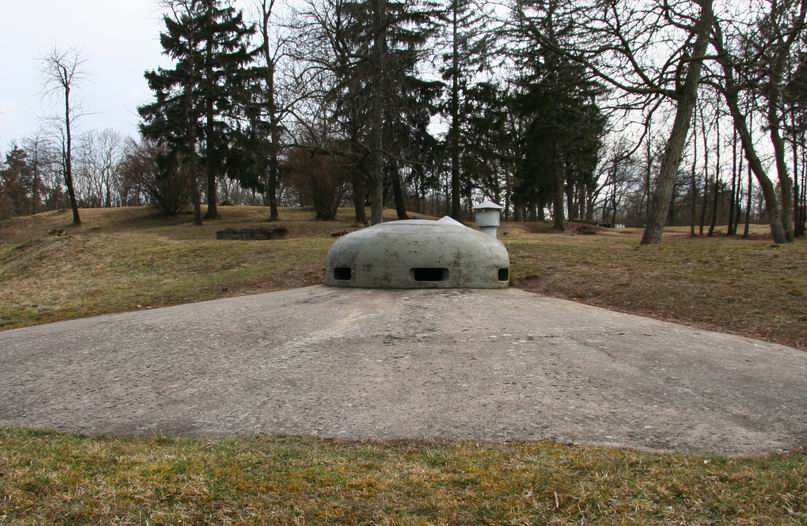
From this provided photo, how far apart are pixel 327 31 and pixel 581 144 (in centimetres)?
982

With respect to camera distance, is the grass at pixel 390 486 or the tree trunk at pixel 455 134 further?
the tree trunk at pixel 455 134

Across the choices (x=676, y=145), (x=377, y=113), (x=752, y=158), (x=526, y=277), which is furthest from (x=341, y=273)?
(x=752, y=158)

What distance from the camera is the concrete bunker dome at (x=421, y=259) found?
31.5 ft

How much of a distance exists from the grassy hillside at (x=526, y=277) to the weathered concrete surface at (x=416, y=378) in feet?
3.80

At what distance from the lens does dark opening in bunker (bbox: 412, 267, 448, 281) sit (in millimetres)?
9727

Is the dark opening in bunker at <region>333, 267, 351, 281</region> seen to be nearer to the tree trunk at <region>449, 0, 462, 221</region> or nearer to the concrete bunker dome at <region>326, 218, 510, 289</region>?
the concrete bunker dome at <region>326, 218, 510, 289</region>

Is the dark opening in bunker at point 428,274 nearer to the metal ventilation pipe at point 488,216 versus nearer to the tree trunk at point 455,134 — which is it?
the metal ventilation pipe at point 488,216

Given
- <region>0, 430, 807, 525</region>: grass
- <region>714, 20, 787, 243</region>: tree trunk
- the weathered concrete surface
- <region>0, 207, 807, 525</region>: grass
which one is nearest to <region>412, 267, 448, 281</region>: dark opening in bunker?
the weathered concrete surface

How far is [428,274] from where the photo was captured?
33.0ft

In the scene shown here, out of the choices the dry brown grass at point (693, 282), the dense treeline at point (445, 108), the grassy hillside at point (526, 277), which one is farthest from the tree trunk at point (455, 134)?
the dry brown grass at point (693, 282)

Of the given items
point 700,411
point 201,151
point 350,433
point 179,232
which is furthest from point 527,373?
point 201,151

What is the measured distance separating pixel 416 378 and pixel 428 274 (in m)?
5.21

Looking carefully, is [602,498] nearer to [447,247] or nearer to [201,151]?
[447,247]

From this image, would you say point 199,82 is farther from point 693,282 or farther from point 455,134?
point 693,282
